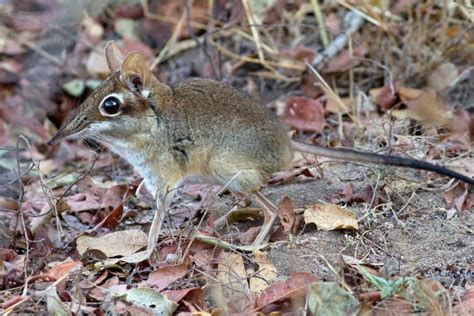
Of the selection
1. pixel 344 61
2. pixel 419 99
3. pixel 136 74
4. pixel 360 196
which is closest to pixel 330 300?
pixel 360 196

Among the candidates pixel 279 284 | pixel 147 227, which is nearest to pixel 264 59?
pixel 147 227

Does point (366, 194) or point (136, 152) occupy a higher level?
point (136, 152)

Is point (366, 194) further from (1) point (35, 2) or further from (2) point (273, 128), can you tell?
(1) point (35, 2)

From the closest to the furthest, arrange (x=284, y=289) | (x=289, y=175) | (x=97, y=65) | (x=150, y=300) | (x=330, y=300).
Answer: (x=330, y=300) < (x=284, y=289) < (x=150, y=300) < (x=289, y=175) < (x=97, y=65)

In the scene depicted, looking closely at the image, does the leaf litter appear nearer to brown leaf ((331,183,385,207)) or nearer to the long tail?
brown leaf ((331,183,385,207))

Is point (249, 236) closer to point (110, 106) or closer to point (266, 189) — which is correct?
point (266, 189)

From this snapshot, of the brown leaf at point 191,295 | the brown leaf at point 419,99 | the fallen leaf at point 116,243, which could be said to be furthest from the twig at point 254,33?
the brown leaf at point 191,295

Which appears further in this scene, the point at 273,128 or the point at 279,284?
the point at 273,128
